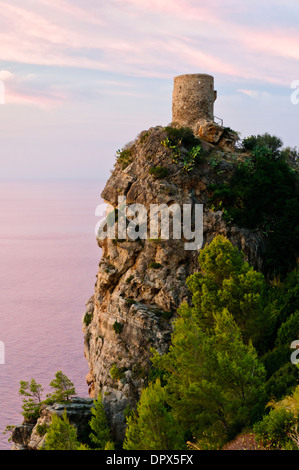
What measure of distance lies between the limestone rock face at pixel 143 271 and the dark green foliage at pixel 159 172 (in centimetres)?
9

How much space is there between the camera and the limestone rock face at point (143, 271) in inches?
1258

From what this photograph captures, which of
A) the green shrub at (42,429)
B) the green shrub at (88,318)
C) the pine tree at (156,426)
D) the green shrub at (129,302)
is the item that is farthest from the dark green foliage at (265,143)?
the pine tree at (156,426)

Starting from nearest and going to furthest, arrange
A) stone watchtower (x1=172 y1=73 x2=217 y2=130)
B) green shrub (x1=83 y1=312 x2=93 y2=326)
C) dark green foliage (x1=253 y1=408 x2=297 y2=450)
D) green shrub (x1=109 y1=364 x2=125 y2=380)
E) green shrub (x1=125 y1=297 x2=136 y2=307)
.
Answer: dark green foliage (x1=253 y1=408 x2=297 y2=450) < green shrub (x1=109 y1=364 x2=125 y2=380) < green shrub (x1=125 y1=297 x2=136 y2=307) < stone watchtower (x1=172 y1=73 x2=217 y2=130) < green shrub (x1=83 y1=312 x2=93 y2=326)

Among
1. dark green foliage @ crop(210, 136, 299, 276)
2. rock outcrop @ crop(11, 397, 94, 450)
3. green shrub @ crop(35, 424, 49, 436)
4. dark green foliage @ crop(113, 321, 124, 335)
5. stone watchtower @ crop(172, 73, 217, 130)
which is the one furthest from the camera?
stone watchtower @ crop(172, 73, 217, 130)

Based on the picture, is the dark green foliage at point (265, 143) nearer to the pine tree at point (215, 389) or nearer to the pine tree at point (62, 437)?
the pine tree at point (215, 389)

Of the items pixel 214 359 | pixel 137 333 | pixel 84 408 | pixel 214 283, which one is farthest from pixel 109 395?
pixel 214 359

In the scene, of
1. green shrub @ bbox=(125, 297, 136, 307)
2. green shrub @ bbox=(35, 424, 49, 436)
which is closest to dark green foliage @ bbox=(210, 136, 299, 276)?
green shrub @ bbox=(125, 297, 136, 307)

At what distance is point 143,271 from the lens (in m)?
34.0

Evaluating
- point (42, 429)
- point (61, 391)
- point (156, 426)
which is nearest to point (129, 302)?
point (61, 391)

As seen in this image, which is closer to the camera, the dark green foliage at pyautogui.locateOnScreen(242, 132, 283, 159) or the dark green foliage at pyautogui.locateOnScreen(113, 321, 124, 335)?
the dark green foliage at pyautogui.locateOnScreen(113, 321, 124, 335)

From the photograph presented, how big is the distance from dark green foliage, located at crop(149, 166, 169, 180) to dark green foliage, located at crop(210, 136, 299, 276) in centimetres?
328

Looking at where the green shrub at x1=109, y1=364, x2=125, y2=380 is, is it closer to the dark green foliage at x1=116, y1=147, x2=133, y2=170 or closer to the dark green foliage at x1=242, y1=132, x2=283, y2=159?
the dark green foliage at x1=116, y1=147, x2=133, y2=170

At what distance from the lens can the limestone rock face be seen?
105ft
